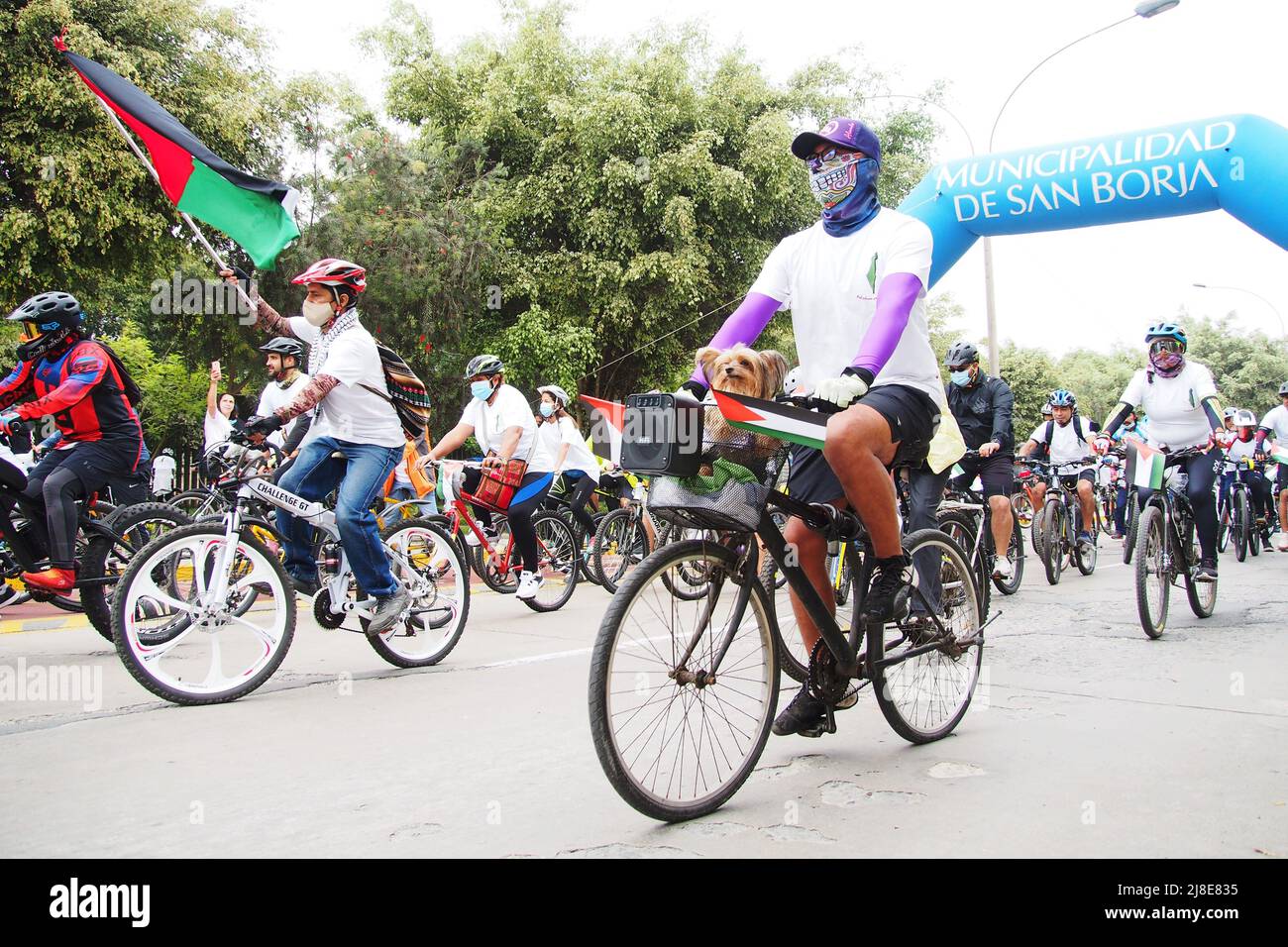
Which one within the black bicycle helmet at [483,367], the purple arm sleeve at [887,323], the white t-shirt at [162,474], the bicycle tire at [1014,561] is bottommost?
the bicycle tire at [1014,561]

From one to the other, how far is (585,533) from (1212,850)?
7789 millimetres

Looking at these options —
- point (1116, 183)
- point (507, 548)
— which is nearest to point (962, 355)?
point (1116, 183)

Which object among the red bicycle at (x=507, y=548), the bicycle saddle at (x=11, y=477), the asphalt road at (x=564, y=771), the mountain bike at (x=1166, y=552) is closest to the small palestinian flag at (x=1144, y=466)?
the mountain bike at (x=1166, y=552)

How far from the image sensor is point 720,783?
327cm

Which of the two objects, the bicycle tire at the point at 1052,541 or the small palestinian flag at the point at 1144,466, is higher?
the small palestinian flag at the point at 1144,466

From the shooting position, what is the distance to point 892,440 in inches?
138

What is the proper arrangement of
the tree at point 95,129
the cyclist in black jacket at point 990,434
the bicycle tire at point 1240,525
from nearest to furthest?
1. the cyclist in black jacket at point 990,434
2. the tree at point 95,129
3. the bicycle tire at point 1240,525

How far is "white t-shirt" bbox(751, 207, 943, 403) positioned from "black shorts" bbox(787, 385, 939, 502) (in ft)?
0.28

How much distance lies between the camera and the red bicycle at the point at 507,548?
29.1 ft

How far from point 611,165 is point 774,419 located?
60.5 ft

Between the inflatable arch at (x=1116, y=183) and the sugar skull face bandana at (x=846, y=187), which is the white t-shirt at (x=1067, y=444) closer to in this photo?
the inflatable arch at (x=1116, y=183)

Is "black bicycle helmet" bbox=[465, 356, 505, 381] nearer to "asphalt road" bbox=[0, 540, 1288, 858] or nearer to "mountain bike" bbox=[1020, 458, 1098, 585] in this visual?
"asphalt road" bbox=[0, 540, 1288, 858]

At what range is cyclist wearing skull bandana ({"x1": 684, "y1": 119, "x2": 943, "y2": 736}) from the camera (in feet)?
11.2

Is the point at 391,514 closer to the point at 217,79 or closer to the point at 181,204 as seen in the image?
the point at 181,204
